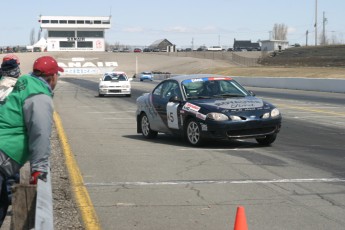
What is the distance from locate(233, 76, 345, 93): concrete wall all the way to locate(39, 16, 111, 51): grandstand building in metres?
114

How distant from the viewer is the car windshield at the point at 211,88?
42.3 ft

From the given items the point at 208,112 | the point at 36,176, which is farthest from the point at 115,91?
the point at 36,176

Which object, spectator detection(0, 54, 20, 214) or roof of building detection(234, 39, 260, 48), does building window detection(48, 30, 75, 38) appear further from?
spectator detection(0, 54, 20, 214)

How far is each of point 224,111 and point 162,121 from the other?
2.09 metres

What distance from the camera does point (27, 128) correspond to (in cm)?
438

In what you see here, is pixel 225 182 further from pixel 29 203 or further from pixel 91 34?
pixel 91 34

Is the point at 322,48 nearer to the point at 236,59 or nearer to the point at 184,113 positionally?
the point at 236,59

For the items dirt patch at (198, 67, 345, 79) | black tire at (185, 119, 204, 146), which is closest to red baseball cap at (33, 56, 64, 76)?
black tire at (185, 119, 204, 146)

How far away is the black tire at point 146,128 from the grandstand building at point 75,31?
483 ft

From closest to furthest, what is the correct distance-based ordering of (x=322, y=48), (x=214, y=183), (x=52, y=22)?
1. (x=214, y=183)
2. (x=322, y=48)
3. (x=52, y=22)

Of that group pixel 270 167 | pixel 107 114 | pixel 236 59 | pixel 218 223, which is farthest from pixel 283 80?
pixel 236 59

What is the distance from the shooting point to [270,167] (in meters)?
9.92

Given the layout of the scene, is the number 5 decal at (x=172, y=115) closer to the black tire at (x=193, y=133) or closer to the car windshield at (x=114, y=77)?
the black tire at (x=193, y=133)

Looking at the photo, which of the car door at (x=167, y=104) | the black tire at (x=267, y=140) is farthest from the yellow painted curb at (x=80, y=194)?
the black tire at (x=267, y=140)
